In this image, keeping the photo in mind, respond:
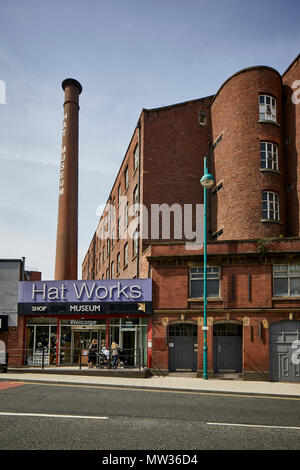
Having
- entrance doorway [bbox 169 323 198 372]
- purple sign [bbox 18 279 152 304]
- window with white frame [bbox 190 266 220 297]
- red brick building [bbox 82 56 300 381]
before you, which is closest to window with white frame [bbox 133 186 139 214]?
red brick building [bbox 82 56 300 381]

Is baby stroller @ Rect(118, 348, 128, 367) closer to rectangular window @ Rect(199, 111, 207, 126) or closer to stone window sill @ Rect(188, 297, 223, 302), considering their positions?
stone window sill @ Rect(188, 297, 223, 302)

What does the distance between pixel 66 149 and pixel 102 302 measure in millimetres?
20114

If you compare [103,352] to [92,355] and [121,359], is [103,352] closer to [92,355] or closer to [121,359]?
[92,355]

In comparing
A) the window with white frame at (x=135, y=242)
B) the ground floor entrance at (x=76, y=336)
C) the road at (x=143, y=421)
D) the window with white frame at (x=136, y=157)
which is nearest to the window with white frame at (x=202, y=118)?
the window with white frame at (x=136, y=157)

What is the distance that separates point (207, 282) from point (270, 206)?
7.38 m

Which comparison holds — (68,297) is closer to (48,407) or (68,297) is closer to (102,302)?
(102,302)

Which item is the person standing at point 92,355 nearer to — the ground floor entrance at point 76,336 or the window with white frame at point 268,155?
the ground floor entrance at point 76,336

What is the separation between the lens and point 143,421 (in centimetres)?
986

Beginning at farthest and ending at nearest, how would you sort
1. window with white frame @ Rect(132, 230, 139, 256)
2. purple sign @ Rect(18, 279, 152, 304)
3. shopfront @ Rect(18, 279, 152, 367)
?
window with white frame @ Rect(132, 230, 139, 256) → shopfront @ Rect(18, 279, 152, 367) → purple sign @ Rect(18, 279, 152, 304)

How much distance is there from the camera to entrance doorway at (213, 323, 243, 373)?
846 inches

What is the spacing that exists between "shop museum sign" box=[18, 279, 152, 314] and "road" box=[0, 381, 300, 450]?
8.41 m

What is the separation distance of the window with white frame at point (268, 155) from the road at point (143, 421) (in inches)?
632

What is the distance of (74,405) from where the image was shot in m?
12.0

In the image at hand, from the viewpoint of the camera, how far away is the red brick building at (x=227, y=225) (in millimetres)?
21328
